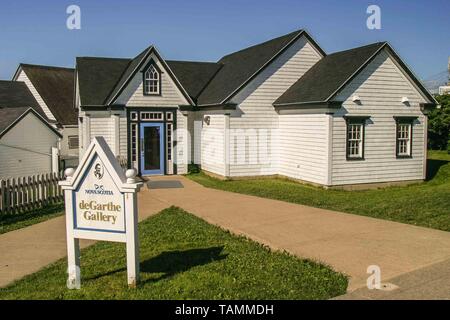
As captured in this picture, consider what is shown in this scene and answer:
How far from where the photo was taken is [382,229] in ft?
34.4

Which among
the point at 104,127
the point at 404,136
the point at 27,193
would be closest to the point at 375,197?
the point at 404,136

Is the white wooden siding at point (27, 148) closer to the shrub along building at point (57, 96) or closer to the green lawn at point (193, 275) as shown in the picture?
the shrub along building at point (57, 96)

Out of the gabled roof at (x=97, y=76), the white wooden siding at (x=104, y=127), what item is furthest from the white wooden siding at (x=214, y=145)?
the gabled roof at (x=97, y=76)

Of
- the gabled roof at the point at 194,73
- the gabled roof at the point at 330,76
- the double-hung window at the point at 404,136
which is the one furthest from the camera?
the gabled roof at the point at 194,73

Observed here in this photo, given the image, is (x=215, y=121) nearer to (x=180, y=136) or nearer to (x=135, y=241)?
(x=180, y=136)

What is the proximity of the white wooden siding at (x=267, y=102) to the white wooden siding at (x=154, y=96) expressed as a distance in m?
3.60

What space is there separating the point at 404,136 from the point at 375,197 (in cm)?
514

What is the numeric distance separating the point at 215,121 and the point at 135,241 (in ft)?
50.1

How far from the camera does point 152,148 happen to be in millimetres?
22656

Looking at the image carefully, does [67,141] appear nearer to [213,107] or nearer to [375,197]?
[213,107]

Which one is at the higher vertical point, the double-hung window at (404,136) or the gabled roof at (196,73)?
the gabled roof at (196,73)

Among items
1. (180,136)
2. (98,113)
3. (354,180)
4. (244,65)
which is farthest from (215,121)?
(354,180)

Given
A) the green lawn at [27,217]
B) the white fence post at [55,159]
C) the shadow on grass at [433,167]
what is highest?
the white fence post at [55,159]

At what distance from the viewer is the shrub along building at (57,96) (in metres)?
36.0
